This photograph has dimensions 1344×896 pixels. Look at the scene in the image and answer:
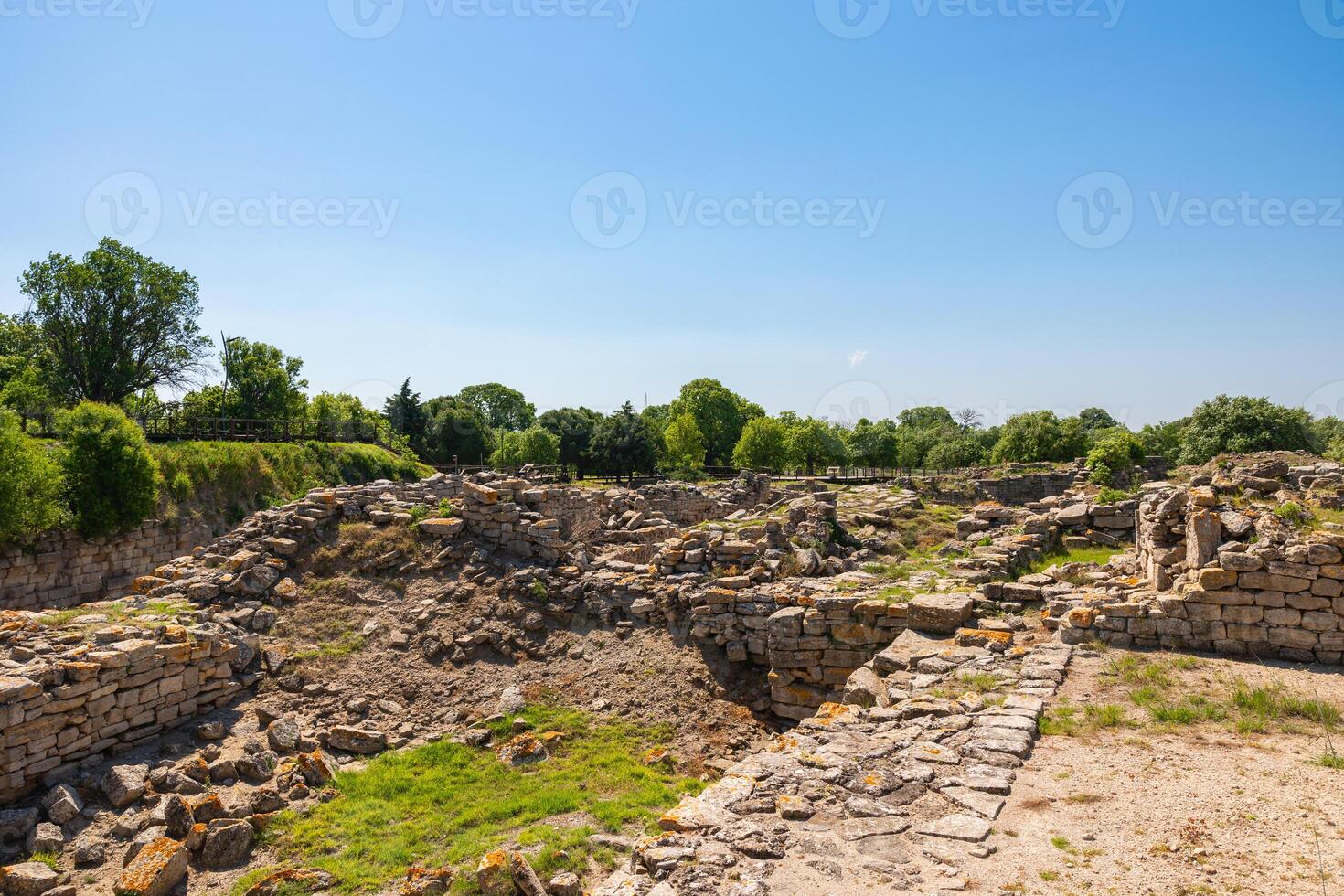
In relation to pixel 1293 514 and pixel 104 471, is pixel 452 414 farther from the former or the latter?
pixel 1293 514

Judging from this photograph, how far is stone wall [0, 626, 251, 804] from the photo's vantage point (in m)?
7.94

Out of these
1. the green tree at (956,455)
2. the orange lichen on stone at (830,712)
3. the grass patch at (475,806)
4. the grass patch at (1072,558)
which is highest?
the green tree at (956,455)

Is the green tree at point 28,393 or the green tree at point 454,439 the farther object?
the green tree at point 454,439

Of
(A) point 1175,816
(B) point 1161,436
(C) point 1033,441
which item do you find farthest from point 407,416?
(B) point 1161,436

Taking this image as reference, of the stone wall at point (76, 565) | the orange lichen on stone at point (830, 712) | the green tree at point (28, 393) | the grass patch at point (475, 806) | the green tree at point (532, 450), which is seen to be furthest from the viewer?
the green tree at point (532, 450)

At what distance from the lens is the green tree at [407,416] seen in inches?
2185

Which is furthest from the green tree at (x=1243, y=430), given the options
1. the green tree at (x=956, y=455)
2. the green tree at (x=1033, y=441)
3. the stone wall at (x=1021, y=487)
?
the green tree at (x=956, y=455)

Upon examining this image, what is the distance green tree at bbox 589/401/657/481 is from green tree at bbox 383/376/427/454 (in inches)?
606

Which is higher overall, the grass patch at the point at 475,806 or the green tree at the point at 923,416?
the green tree at the point at 923,416

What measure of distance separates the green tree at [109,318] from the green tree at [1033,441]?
55387 mm

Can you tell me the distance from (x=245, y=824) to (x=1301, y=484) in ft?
65.0

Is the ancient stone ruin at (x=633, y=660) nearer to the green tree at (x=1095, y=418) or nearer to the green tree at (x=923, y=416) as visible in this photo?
the green tree at (x=1095, y=418)

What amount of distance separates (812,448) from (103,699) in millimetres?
58089

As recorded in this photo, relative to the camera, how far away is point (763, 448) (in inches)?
2254
